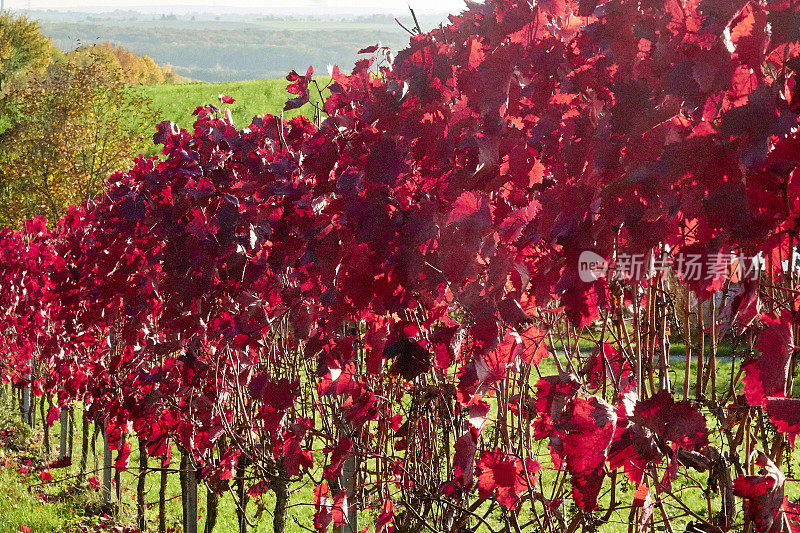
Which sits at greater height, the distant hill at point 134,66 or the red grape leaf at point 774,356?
the distant hill at point 134,66

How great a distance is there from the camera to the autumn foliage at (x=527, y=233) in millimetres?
1188

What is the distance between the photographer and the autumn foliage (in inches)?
46.8

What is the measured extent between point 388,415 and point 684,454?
4.02 ft

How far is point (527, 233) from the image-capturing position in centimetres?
154

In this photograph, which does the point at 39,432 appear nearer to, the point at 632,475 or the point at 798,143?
the point at 632,475

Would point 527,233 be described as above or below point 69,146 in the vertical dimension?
A: below

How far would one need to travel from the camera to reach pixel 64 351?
668 cm

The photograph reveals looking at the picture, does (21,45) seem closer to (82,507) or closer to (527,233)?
(82,507)

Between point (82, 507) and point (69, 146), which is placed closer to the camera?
point (82, 507)

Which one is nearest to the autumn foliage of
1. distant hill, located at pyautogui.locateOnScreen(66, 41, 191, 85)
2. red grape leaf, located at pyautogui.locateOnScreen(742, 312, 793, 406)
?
red grape leaf, located at pyautogui.locateOnScreen(742, 312, 793, 406)

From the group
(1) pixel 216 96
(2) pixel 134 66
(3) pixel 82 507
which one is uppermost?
(2) pixel 134 66

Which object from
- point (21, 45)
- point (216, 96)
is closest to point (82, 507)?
point (216, 96)

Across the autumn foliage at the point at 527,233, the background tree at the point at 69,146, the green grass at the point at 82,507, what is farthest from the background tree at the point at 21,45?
the autumn foliage at the point at 527,233

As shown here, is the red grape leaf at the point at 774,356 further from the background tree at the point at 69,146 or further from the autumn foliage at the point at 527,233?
the background tree at the point at 69,146
